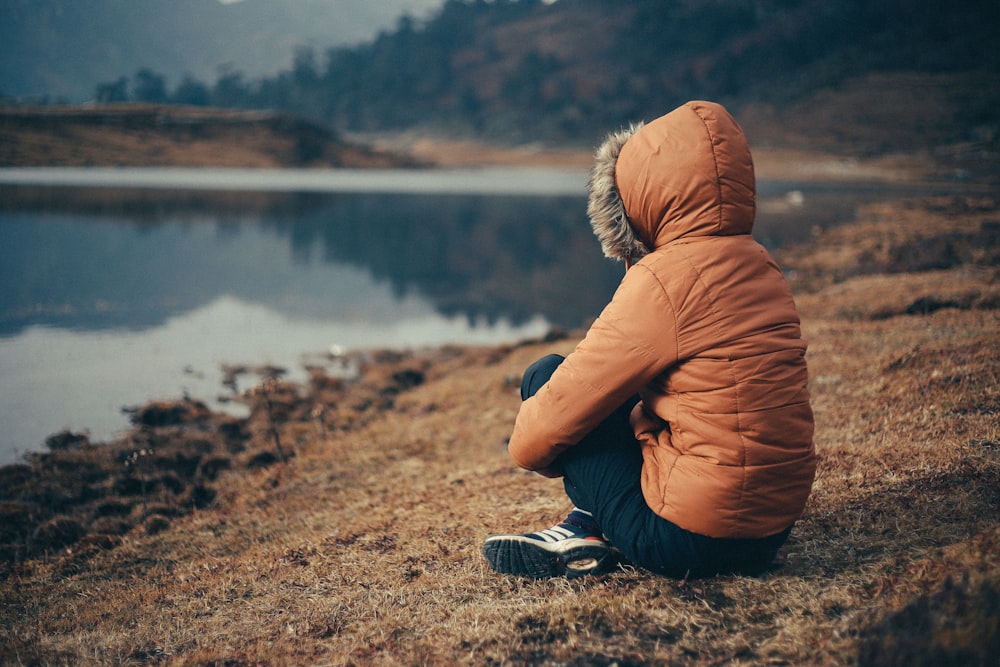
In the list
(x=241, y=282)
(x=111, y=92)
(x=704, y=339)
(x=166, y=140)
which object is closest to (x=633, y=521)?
(x=704, y=339)

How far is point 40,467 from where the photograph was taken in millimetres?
6641

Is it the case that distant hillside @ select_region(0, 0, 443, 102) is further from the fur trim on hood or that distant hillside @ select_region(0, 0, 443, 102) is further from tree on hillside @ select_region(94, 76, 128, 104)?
the fur trim on hood

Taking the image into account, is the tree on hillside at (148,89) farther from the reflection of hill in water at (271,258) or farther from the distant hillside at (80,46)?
the reflection of hill in water at (271,258)

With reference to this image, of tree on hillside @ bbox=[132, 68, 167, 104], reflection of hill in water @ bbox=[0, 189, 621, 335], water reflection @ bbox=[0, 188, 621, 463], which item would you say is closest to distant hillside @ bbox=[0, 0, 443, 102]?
tree on hillside @ bbox=[132, 68, 167, 104]

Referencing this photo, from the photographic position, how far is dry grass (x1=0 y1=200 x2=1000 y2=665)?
2.51 m

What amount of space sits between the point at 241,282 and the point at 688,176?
54.1 feet

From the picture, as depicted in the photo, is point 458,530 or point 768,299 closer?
point 768,299

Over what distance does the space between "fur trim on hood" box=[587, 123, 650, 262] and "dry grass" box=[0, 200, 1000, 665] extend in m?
1.52

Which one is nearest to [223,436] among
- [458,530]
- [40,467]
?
[40,467]

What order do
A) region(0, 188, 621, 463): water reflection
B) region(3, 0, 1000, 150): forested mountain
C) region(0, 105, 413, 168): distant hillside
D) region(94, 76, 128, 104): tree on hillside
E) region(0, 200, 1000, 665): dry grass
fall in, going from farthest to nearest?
1. region(94, 76, 128, 104): tree on hillside
2. region(3, 0, 1000, 150): forested mountain
3. region(0, 105, 413, 168): distant hillside
4. region(0, 188, 621, 463): water reflection
5. region(0, 200, 1000, 665): dry grass

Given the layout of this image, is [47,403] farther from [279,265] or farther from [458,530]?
[279,265]

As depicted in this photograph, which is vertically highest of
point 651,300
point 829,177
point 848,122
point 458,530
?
point 848,122

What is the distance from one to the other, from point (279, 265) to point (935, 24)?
91.8 meters

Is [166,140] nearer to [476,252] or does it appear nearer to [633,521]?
[476,252]
